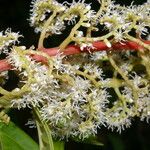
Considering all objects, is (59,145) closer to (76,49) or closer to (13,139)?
(13,139)

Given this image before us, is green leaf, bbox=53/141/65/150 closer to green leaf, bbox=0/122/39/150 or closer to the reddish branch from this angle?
green leaf, bbox=0/122/39/150

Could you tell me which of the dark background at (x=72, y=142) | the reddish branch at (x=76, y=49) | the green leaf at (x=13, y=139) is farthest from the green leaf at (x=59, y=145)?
the dark background at (x=72, y=142)

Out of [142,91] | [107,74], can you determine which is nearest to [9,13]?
[107,74]

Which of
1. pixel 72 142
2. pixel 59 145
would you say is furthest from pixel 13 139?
pixel 72 142

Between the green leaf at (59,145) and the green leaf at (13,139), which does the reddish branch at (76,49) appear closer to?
the green leaf at (13,139)

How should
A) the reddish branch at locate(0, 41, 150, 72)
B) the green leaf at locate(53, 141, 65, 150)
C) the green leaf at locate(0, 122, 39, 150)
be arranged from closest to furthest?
the reddish branch at locate(0, 41, 150, 72) → the green leaf at locate(0, 122, 39, 150) → the green leaf at locate(53, 141, 65, 150)

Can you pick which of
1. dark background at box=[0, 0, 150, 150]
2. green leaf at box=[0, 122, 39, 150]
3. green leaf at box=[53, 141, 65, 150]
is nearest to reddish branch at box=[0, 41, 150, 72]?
green leaf at box=[0, 122, 39, 150]
